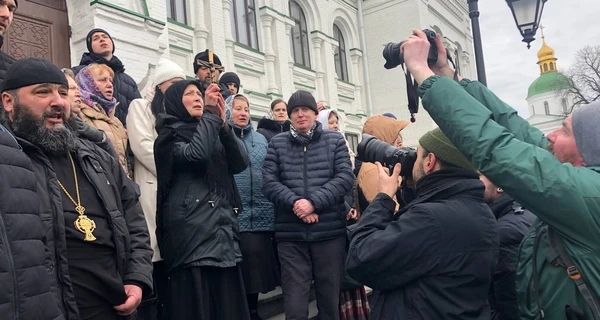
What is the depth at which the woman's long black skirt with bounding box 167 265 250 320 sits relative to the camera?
2.72 m

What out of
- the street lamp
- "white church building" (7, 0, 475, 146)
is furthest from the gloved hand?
the street lamp

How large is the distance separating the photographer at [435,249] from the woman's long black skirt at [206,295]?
1071 mm

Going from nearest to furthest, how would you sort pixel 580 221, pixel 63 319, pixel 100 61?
1. pixel 580 221
2. pixel 63 319
3. pixel 100 61

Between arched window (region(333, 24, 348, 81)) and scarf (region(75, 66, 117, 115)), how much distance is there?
12.5 meters

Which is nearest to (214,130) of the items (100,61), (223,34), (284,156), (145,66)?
(284,156)

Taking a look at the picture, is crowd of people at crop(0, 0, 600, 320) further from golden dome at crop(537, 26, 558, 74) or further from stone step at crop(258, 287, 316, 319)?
golden dome at crop(537, 26, 558, 74)

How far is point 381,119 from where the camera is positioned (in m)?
3.74

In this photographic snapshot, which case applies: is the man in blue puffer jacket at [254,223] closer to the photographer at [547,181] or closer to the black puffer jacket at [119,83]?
the black puffer jacket at [119,83]

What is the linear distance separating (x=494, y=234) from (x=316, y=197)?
1508 millimetres

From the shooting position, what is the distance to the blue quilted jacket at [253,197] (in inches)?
139

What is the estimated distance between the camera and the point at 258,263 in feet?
11.3

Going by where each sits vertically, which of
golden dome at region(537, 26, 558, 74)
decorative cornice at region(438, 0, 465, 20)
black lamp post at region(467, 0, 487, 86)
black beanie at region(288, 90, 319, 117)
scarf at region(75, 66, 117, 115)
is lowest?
black beanie at region(288, 90, 319, 117)

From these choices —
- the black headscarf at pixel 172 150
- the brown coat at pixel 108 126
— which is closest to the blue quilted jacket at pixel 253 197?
the black headscarf at pixel 172 150

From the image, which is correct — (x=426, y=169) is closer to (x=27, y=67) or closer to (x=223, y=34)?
(x=27, y=67)
